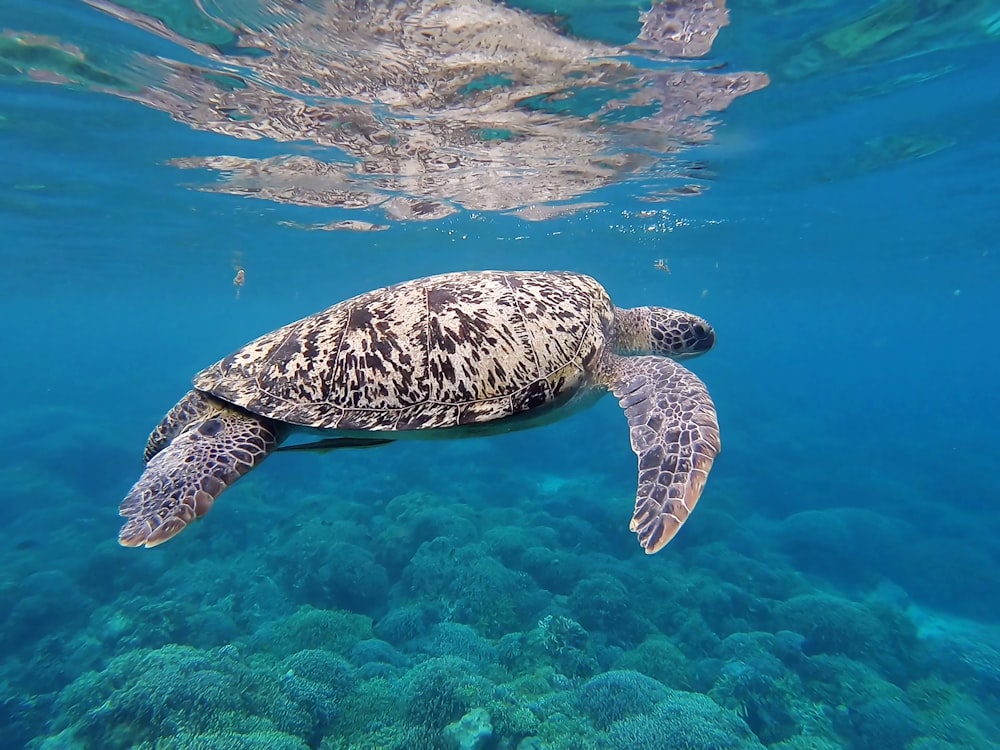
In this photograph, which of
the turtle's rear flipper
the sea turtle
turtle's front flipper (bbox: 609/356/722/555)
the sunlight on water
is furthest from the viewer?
the sunlight on water

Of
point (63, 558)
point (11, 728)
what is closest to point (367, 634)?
point (11, 728)

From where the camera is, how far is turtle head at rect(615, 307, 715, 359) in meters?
6.38

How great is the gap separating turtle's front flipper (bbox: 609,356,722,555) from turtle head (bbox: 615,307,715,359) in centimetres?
98

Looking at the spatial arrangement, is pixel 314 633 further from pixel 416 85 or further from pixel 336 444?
pixel 416 85

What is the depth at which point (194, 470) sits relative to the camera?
14.0ft

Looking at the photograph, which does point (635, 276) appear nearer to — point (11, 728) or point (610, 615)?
point (610, 615)

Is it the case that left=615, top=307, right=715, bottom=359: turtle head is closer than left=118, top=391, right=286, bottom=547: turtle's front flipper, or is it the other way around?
left=118, top=391, right=286, bottom=547: turtle's front flipper

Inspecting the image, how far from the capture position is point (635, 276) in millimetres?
37719

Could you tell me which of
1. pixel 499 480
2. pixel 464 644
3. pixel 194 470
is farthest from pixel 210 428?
pixel 499 480

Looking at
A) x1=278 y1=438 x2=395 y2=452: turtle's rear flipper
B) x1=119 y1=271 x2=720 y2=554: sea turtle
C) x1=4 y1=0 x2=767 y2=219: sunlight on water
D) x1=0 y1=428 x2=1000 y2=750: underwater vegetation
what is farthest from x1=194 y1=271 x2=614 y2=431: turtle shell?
x1=4 y1=0 x2=767 y2=219: sunlight on water

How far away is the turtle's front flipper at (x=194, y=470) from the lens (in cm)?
390

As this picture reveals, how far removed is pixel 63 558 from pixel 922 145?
2237 centimetres

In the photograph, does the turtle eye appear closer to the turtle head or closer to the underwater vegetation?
the underwater vegetation

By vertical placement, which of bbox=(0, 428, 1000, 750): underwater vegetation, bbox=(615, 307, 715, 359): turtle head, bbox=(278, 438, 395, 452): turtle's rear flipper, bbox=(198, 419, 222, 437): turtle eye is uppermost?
bbox=(615, 307, 715, 359): turtle head
